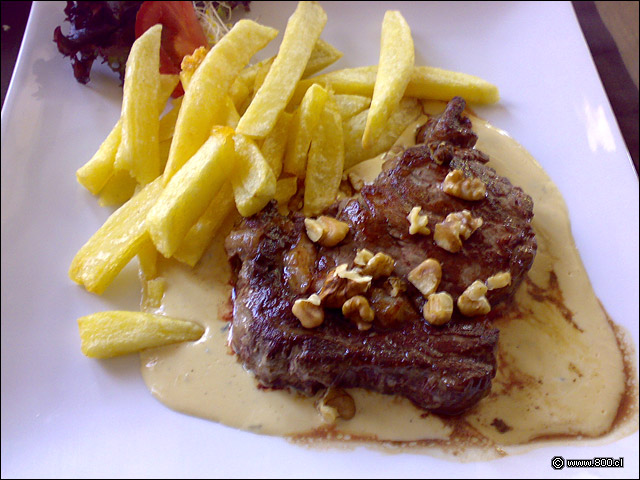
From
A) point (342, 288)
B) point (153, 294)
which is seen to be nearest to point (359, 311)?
point (342, 288)

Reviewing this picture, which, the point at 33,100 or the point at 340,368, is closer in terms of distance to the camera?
the point at 340,368

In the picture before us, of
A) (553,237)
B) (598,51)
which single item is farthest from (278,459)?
(598,51)

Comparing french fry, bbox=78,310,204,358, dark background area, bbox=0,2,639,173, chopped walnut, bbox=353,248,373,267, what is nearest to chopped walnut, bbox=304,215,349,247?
chopped walnut, bbox=353,248,373,267

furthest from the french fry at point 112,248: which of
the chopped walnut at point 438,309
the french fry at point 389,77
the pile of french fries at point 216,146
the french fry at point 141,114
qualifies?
the chopped walnut at point 438,309

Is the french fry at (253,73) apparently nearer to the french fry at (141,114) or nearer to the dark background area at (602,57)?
the french fry at (141,114)

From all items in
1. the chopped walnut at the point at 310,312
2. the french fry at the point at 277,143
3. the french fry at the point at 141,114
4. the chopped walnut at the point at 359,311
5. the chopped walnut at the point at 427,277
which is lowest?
the chopped walnut at the point at 427,277

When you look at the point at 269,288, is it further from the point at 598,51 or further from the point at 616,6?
the point at 616,6
